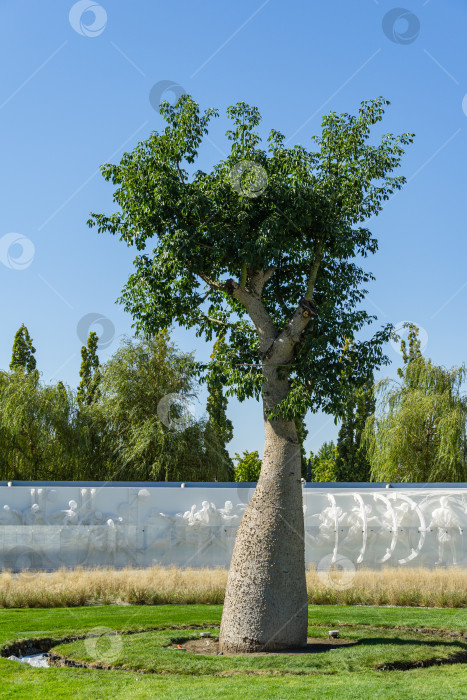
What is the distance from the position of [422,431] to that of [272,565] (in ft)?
65.3

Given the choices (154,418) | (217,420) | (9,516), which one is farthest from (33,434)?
(217,420)

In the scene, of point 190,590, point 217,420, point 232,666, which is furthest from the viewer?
point 217,420

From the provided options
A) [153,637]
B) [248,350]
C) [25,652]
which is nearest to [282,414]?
[248,350]

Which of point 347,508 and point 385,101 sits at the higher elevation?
point 385,101

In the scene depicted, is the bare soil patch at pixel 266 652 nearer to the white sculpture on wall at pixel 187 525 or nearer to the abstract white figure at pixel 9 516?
the white sculpture on wall at pixel 187 525

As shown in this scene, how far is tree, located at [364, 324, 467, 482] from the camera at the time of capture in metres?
27.2

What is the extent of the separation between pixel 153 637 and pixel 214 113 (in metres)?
7.46

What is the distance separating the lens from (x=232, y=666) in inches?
327

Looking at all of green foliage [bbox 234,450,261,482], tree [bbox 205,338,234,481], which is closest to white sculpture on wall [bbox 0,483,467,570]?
tree [bbox 205,338,234,481]

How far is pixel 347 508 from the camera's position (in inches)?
802

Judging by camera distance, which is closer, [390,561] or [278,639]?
[278,639]

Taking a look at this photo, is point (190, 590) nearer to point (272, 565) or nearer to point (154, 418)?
point (272, 565)

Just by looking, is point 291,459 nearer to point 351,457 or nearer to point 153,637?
point 153,637

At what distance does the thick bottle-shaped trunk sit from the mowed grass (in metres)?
5.70
